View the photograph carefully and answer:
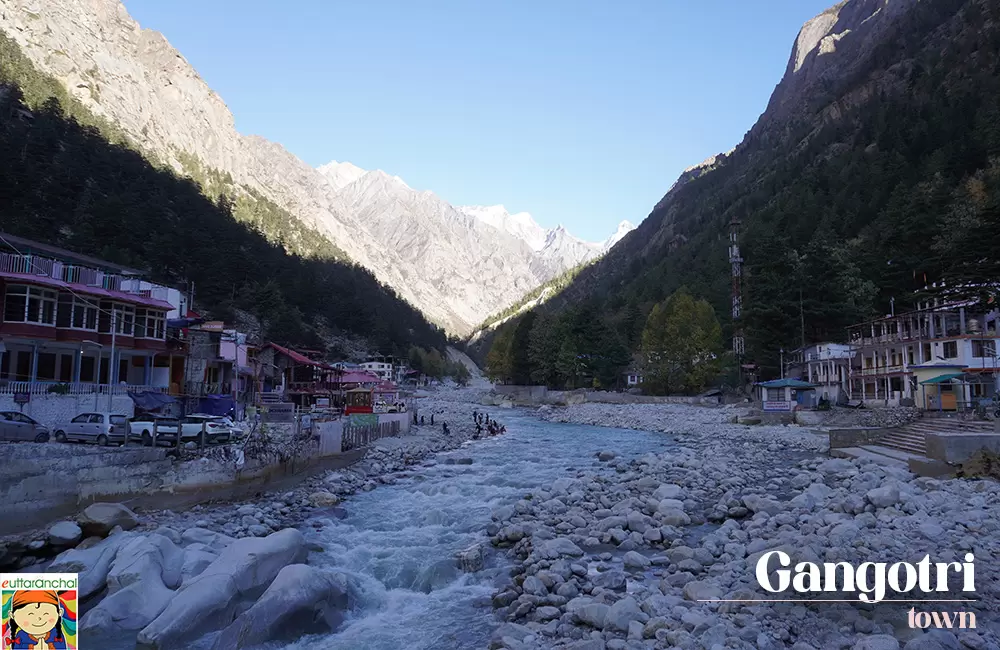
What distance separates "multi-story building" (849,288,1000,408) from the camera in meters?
37.3

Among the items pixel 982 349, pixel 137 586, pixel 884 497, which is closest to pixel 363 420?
pixel 137 586

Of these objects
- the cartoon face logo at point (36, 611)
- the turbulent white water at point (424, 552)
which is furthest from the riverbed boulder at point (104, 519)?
the cartoon face logo at point (36, 611)

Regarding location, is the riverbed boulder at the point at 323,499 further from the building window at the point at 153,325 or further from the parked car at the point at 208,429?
the building window at the point at 153,325

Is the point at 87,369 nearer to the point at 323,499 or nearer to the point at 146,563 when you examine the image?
the point at 323,499

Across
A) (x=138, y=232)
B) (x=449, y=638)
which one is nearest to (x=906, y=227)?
(x=449, y=638)

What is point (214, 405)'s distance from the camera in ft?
100.0

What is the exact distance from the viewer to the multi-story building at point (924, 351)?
37344 millimetres

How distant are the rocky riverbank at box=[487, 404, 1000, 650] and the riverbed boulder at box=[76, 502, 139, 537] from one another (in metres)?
9.97

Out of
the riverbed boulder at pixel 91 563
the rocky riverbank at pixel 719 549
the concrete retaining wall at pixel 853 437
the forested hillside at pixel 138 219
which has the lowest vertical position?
the riverbed boulder at pixel 91 563

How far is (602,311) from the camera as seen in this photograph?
5689 inches

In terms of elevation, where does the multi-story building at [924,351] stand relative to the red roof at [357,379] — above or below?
above

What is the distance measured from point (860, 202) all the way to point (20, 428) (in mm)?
108358

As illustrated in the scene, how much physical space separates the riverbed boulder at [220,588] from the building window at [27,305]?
21.7 m

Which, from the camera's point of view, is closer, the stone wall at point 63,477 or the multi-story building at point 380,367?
the stone wall at point 63,477
